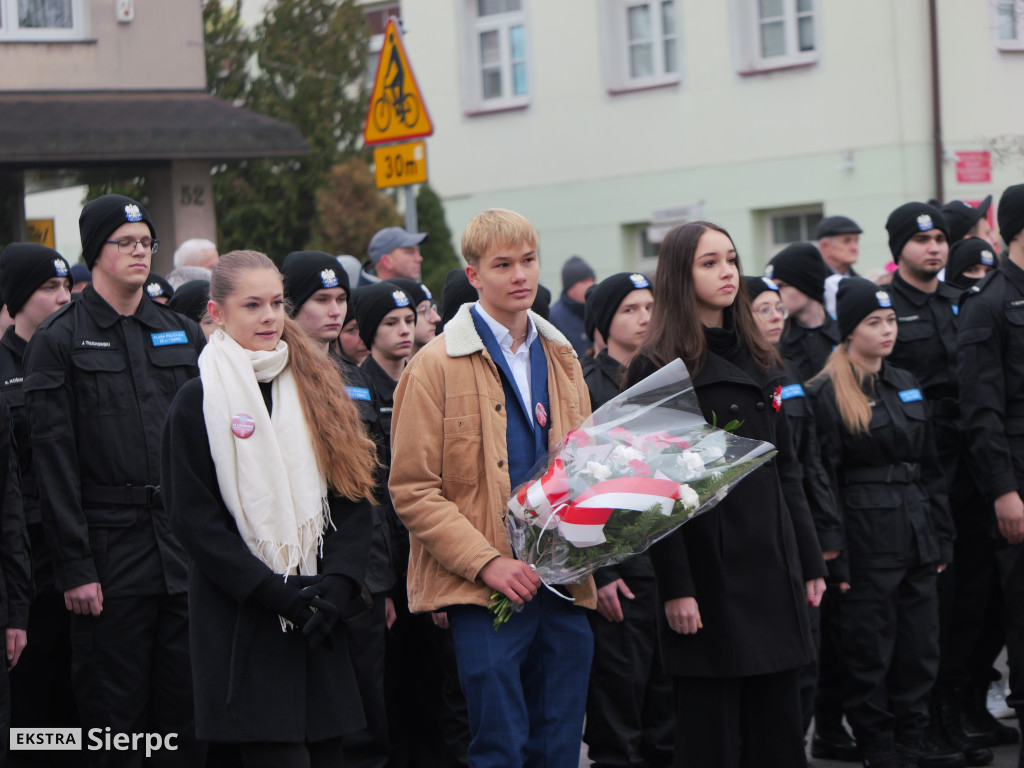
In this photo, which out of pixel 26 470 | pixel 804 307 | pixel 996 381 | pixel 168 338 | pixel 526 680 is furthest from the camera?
pixel 804 307

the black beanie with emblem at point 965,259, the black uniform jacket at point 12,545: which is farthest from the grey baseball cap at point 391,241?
the black uniform jacket at point 12,545

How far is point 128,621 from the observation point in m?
5.89

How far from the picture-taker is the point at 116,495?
5.95 m

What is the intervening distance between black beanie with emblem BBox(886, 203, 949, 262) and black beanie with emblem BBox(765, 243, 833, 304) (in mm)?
433

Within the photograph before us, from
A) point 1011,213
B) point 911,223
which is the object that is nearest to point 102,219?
point 1011,213

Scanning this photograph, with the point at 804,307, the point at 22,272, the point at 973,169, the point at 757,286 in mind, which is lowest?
the point at 804,307

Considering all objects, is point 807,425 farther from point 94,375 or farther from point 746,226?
point 746,226

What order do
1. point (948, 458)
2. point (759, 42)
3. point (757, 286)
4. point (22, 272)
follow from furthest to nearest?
point (759, 42) < point (948, 458) < point (757, 286) < point (22, 272)

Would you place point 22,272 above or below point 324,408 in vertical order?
above

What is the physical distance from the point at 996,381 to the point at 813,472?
95 cm

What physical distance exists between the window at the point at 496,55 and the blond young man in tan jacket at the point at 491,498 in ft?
58.4

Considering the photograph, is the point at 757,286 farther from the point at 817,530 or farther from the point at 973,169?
the point at 973,169

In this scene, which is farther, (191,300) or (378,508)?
(191,300)

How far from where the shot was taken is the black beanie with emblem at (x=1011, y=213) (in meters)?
6.98
